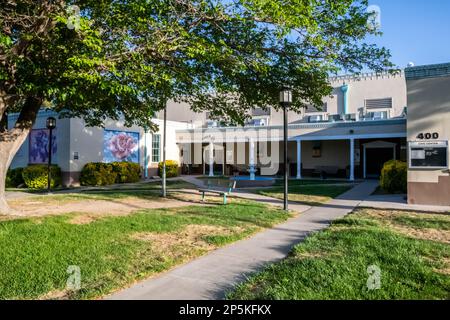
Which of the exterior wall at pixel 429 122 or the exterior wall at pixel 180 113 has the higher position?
the exterior wall at pixel 180 113

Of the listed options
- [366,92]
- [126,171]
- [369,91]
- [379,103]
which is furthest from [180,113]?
[379,103]

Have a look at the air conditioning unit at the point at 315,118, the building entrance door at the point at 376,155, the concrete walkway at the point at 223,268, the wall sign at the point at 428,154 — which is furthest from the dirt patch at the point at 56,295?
the air conditioning unit at the point at 315,118

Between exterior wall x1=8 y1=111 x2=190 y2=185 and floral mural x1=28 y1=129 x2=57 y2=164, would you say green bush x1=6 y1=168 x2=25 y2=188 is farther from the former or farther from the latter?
exterior wall x1=8 y1=111 x2=190 y2=185

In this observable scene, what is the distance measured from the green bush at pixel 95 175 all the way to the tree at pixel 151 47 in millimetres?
9425

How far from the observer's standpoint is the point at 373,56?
9633 mm

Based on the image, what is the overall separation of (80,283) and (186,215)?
15.1 ft

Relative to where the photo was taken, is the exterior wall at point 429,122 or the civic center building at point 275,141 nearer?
the exterior wall at point 429,122

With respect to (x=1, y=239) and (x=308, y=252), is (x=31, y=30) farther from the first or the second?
(x=308, y=252)

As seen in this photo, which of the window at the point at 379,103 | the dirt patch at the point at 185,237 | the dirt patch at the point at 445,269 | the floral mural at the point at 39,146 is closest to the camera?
the dirt patch at the point at 445,269

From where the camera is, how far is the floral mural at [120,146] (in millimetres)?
20875

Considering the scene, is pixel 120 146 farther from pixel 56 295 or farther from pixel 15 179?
pixel 56 295

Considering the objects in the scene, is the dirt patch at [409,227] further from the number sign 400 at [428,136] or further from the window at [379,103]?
the window at [379,103]
